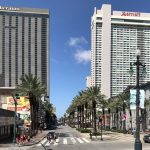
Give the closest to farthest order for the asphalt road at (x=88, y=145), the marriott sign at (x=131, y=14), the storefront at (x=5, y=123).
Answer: the asphalt road at (x=88, y=145) < the storefront at (x=5, y=123) < the marriott sign at (x=131, y=14)

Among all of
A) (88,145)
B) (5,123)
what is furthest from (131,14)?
(88,145)

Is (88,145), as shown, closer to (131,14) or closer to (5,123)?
(5,123)

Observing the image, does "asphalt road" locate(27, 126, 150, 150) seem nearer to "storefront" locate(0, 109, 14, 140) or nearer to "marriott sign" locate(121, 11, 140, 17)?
"storefront" locate(0, 109, 14, 140)

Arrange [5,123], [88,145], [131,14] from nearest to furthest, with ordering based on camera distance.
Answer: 1. [88,145]
2. [5,123]
3. [131,14]

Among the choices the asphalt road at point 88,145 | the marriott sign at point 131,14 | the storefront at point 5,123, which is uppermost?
the marriott sign at point 131,14

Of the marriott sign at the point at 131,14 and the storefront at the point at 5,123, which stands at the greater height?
the marriott sign at the point at 131,14

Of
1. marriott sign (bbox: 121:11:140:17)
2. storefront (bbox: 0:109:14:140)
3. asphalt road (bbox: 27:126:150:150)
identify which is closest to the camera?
asphalt road (bbox: 27:126:150:150)

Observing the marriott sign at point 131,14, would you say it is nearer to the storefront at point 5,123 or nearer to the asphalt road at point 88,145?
the storefront at point 5,123

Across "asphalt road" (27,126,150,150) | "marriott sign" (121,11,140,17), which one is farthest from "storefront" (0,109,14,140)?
"marriott sign" (121,11,140,17)

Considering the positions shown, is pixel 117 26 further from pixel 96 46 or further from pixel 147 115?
pixel 147 115

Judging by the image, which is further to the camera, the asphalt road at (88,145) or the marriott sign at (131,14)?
the marriott sign at (131,14)

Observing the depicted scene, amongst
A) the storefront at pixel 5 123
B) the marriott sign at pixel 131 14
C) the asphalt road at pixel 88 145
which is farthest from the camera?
the marriott sign at pixel 131 14

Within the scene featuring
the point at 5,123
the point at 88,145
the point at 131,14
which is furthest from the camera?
the point at 131,14

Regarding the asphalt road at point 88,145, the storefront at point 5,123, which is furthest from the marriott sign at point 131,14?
the asphalt road at point 88,145
